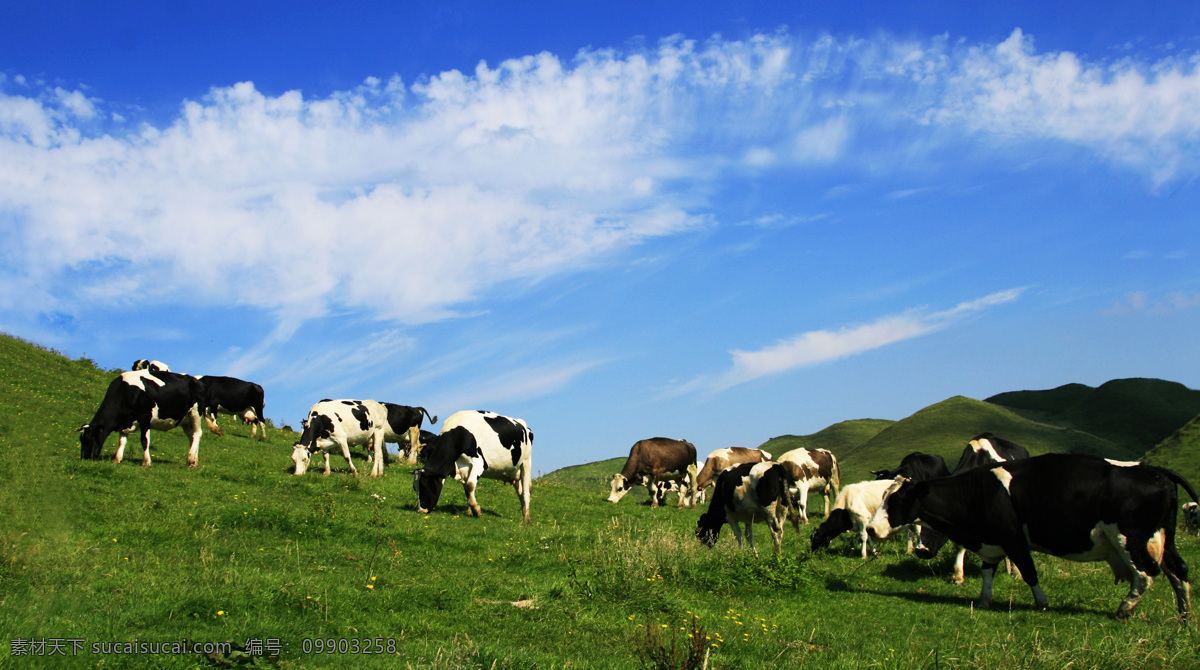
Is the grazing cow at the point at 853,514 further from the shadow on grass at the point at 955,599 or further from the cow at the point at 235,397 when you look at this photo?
the cow at the point at 235,397

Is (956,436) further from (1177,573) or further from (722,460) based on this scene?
(1177,573)

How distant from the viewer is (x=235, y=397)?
105 ft

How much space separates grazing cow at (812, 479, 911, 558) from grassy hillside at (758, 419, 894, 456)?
67.9m

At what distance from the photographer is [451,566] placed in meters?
12.5

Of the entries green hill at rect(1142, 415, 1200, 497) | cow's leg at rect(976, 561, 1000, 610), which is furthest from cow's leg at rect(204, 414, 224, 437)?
green hill at rect(1142, 415, 1200, 497)

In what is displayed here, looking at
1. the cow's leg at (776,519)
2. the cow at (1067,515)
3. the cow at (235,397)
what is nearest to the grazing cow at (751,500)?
the cow's leg at (776,519)

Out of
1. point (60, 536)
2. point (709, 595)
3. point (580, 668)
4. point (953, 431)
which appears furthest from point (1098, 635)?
point (953, 431)

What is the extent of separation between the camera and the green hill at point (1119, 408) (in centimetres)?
8619

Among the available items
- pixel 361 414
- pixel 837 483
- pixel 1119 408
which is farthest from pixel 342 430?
pixel 1119 408

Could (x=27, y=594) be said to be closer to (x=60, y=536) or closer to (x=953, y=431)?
(x=60, y=536)

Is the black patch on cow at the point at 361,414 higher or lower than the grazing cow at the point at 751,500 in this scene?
higher

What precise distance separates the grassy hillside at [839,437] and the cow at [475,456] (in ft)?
225

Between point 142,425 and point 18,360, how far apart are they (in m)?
17.1

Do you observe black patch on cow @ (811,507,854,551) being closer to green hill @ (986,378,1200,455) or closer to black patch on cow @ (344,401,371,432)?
black patch on cow @ (344,401,371,432)
